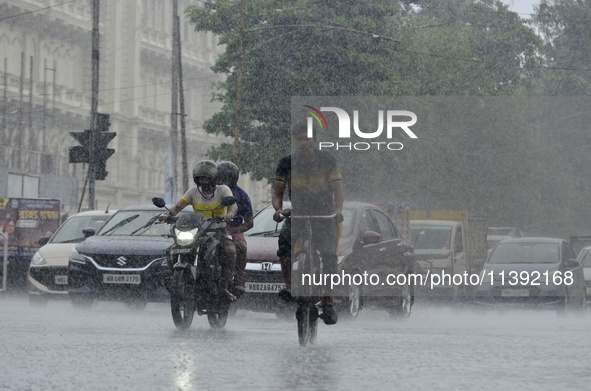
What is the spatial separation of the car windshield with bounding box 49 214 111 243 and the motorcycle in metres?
8.80

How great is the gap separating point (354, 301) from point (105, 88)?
50.0 m

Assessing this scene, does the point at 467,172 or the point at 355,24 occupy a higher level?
the point at 355,24

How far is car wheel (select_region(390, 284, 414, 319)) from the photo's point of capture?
2217 centimetres

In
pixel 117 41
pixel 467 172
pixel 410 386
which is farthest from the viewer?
pixel 117 41

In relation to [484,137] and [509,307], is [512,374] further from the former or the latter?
[484,137]

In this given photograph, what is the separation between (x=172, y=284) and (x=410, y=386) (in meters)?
6.44

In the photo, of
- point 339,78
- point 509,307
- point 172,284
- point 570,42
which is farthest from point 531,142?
point 570,42

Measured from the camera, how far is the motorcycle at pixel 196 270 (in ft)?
54.2

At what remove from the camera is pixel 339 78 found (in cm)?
4800

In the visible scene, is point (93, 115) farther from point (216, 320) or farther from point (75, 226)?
point (216, 320)

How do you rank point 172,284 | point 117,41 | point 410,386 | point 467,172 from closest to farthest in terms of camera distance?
point 410,386, point 172,284, point 467,172, point 117,41

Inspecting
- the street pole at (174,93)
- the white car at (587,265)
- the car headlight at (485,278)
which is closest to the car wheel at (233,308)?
the car headlight at (485,278)

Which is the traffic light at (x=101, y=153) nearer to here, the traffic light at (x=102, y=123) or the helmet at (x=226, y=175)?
the traffic light at (x=102, y=123)

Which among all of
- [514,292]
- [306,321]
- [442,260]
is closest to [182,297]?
[306,321]
